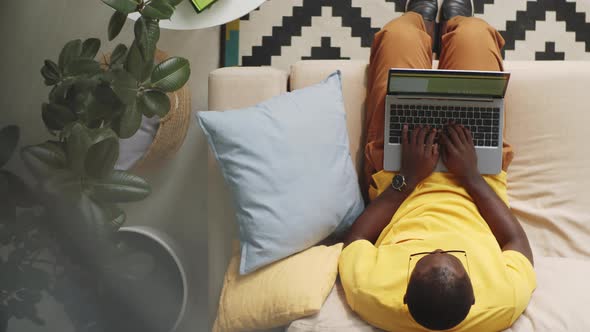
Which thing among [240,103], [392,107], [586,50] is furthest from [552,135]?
[240,103]

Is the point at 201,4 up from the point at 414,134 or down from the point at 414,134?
up

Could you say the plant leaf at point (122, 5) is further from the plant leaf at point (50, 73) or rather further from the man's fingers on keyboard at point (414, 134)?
the man's fingers on keyboard at point (414, 134)

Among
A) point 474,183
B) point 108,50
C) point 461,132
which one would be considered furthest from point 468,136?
point 108,50

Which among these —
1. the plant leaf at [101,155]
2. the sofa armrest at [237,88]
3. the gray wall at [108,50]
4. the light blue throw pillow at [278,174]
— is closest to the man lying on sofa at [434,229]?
the light blue throw pillow at [278,174]

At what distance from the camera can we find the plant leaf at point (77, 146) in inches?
44.3

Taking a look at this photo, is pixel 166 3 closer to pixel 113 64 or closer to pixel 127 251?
pixel 113 64

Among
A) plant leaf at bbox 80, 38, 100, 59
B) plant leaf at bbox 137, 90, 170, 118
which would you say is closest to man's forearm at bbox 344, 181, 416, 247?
plant leaf at bbox 137, 90, 170, 118

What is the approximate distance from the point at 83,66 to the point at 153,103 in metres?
0.17

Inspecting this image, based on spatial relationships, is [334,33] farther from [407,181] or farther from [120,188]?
[120,188]

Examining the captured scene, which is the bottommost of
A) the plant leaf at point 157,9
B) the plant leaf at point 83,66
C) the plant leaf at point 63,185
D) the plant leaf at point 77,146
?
the plant leaf at point 63,185

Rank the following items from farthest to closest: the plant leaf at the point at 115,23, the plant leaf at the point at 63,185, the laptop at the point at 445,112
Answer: the laptop at the point at 445,112, the plant leaf at the point at 115,23, the plant leaf at the point at 63,185

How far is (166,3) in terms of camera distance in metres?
1.32

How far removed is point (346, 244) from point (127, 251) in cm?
53

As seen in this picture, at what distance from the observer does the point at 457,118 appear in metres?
1.52
